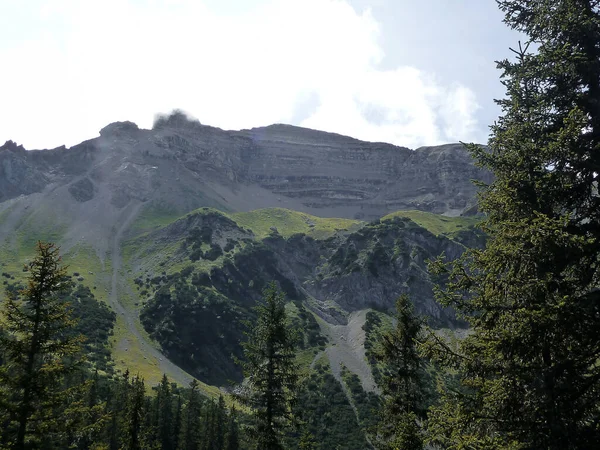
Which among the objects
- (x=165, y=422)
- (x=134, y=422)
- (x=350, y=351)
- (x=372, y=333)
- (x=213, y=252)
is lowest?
(x=165, y=422)

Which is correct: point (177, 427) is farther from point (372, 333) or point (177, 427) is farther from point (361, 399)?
point (372, 333)

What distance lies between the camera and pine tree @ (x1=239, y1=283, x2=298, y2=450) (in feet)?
66.2

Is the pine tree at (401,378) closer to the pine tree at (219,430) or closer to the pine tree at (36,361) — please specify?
the pine tree at (36,361)

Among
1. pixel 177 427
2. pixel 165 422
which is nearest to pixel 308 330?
pixel 177 427

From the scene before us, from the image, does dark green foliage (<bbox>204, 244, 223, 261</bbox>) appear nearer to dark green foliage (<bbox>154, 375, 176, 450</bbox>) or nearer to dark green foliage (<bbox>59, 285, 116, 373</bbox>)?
dark green foliage (<bbox>59, 285, 116, 373</bbox>)

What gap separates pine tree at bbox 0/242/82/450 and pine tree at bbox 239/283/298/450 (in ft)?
26.5

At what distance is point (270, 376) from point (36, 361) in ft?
32.1

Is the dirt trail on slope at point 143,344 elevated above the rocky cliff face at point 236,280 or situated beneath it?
situated beneath

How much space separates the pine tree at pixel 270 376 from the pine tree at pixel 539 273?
10.4 meters

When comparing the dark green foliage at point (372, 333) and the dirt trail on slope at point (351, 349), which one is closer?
the dirt trail on slope at point (351, 349)

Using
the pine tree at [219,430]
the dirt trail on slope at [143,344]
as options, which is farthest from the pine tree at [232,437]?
the dirt trail on slope at [143,344]

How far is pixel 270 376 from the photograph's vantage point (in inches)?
817

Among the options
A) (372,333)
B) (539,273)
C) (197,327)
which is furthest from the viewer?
(372,333)

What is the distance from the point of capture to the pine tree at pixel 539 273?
9961 mm
